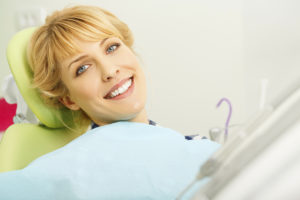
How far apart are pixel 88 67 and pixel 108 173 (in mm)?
363

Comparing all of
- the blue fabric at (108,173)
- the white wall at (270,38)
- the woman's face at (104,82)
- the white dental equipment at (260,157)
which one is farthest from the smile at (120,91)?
the white wall at (270,38)

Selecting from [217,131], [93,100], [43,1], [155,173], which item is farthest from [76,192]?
[43,1]

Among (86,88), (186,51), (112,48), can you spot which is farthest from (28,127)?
(186,51)

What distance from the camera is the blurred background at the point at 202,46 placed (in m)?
1.44

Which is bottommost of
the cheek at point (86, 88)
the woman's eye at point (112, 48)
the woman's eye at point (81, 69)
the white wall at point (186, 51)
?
the white wall at point (186, 51)

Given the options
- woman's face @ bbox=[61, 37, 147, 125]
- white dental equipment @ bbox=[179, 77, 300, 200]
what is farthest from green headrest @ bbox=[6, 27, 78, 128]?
white dental equipment @ bbox=[179, 77, 300, 200]

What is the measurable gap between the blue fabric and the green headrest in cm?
34

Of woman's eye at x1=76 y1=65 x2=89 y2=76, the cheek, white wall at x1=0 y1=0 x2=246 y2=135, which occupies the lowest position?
white wall at x1=0 y1=0 x2=246 y2=135

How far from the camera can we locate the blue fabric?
2.06 feet

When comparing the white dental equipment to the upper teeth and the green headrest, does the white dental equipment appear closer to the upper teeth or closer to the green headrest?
the upper teeth

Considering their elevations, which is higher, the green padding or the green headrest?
the green headrest

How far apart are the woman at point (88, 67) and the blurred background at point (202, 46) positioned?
21.6 inches

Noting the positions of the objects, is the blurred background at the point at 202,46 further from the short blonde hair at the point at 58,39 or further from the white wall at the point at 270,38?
the short blonde hair at the point at 58,39

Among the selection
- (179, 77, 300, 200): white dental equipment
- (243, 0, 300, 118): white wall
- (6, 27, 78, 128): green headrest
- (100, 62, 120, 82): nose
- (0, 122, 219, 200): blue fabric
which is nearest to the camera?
(179, 77, 300, 200): white dental equipment
